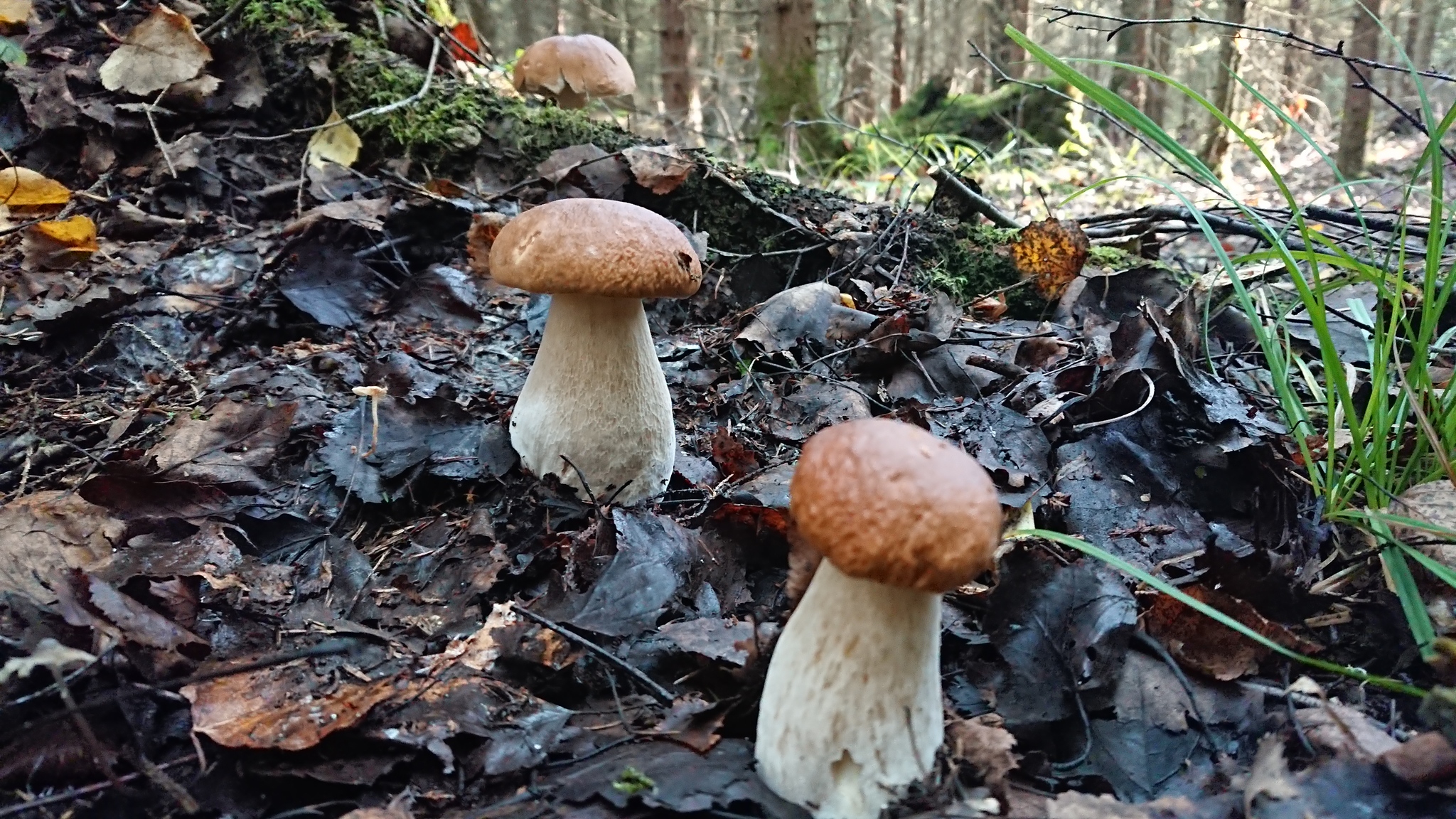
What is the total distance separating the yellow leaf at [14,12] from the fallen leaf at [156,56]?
1.55 feet

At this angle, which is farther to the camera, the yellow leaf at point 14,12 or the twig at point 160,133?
the yellow leaf at point 14,12

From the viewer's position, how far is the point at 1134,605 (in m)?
1.93

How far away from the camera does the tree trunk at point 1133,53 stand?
13047 mm

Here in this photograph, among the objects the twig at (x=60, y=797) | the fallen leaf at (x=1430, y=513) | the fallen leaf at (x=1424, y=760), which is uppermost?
the fallen leaf at (x=1430, y=513)

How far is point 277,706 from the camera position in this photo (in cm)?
172

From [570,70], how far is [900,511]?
18.3 ft

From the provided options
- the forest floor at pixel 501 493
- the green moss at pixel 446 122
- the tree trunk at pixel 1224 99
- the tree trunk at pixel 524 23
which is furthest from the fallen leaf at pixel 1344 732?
the tree trunk at pixel 524 23

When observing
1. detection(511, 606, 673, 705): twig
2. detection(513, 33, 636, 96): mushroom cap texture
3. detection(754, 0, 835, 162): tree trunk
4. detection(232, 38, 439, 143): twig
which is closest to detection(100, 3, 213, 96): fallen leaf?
detection(232, 38, 439, 143): twig

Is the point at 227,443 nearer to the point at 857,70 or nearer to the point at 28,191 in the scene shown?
the point at 28,191

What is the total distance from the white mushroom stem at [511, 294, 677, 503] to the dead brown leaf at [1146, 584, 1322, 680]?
1614mm

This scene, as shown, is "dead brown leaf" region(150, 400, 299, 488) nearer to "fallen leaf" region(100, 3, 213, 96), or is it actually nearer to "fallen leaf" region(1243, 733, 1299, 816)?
"fallen leaf" region(100, 3, 213, 96)

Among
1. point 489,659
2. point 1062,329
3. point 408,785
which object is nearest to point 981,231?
point 1062,329

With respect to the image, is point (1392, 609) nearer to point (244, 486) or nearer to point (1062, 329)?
point (1062, 329)

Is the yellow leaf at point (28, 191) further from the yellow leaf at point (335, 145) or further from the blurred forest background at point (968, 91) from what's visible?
the blurred forest background at point (968, 91)
